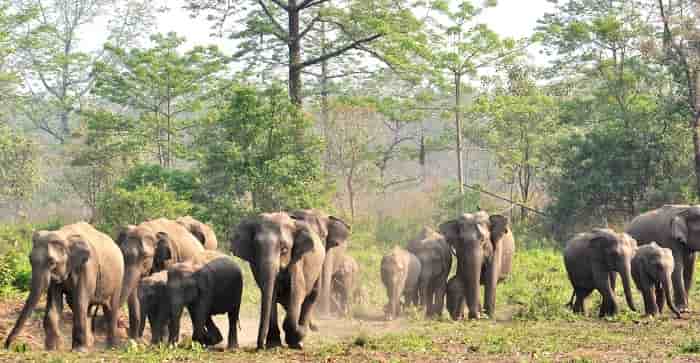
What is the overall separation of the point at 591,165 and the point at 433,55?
703 centimetres

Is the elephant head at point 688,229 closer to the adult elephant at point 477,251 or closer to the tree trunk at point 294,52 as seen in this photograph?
the adult elephant at point 477,251

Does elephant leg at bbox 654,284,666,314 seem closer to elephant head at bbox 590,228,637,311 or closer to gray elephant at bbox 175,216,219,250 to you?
elephant head at bbox 590,228,637,311

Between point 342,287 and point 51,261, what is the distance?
8274 millimetres

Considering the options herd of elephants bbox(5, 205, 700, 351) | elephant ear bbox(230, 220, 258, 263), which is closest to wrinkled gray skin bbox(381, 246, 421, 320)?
herd of elephants bbox(5, 205, 700, 351)

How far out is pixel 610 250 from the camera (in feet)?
61.6

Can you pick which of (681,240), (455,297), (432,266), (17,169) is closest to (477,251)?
(455,297)

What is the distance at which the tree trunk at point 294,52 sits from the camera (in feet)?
111

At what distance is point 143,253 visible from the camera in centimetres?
1594

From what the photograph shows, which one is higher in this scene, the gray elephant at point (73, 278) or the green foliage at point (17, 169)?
the green foliage at point (17, 169)

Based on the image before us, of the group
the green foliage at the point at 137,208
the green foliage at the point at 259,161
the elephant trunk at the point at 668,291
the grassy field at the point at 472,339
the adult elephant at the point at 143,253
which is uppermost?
the green foliage at the point at 259,161

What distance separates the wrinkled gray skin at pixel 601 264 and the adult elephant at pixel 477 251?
157 centimetres

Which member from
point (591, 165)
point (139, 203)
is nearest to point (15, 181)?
point (139, 203)

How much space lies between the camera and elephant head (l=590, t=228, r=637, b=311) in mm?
18438

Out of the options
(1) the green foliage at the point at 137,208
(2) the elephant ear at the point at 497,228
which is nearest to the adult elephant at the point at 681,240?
(2) the elephant ear at the point at 497,228
